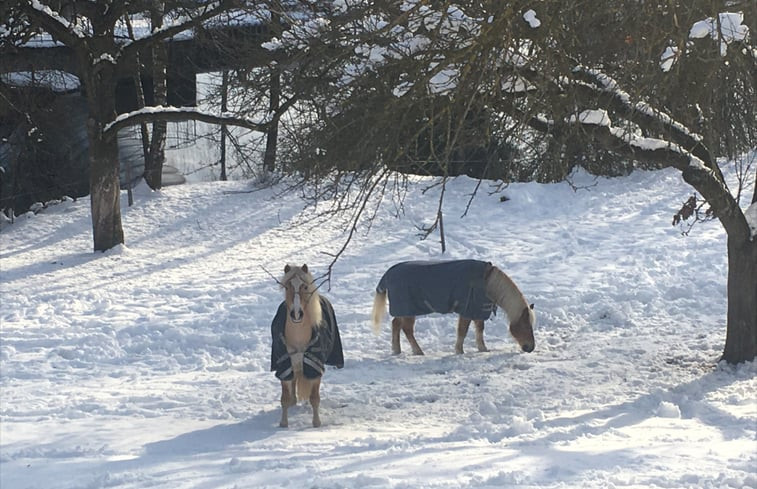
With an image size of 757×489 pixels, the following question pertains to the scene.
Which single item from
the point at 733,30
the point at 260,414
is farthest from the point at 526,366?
the point at 733,30

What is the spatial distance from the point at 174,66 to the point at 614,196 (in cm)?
953

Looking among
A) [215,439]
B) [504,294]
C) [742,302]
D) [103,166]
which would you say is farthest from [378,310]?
[103,166]

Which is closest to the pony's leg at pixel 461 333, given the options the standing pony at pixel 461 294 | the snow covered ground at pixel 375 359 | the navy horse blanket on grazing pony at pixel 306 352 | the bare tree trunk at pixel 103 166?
the standing pony at pixel 461 294

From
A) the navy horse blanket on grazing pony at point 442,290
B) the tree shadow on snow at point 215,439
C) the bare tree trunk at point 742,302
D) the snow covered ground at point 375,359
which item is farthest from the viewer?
the navy horse blanket on grazing pony at point 442,290

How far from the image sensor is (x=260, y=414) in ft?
28.8

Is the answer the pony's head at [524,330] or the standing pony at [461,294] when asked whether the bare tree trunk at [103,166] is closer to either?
the standing pony at [461,294]

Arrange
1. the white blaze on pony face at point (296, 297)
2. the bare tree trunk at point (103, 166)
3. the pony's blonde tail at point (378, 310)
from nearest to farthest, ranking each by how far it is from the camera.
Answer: the white blaze on pony face at point (296, 297) < the pony's blonde tail at point (378, 310) < the bare tree trunk at point (103, 166)

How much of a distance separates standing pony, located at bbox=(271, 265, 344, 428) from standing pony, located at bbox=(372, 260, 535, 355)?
2.70m

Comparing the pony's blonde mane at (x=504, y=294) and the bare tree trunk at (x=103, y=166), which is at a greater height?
the bare tree trunk at (x=103, y=166)

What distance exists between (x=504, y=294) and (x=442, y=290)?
2.36ft

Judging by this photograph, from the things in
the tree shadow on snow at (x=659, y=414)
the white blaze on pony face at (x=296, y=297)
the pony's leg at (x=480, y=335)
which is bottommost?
the tree shadow on snow at (x=659, y=414)

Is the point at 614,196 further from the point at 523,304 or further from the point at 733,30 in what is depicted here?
the point at 733,30

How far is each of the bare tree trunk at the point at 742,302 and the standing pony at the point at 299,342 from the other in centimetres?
439

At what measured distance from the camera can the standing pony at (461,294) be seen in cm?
1090
